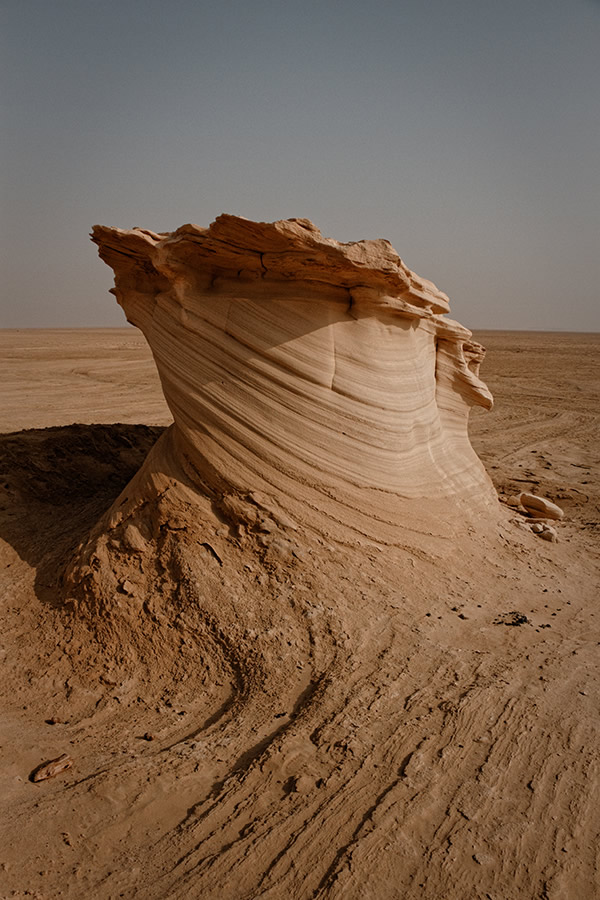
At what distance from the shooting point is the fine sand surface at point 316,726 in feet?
7.79

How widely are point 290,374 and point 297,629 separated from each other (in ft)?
5.26

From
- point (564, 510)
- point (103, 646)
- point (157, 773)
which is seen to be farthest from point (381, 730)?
point (564, 510)

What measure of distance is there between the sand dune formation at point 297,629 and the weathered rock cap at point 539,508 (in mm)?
533

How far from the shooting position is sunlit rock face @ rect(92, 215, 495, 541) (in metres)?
4.11

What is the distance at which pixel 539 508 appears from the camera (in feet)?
20.5

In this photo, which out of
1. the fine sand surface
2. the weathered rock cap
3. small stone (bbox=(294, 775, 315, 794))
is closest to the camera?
the fine sand surface

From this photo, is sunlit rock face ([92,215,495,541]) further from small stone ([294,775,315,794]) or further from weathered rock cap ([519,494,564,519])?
weathered rock cap ([519,494,564,519])

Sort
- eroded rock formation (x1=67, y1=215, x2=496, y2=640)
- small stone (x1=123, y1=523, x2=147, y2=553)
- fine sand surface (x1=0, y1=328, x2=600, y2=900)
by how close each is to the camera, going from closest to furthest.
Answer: fine sand surface (x1=0, y1=328, x2=600, y2=900), eroded rock formation (x1=67, y1=215, x2=496, y2=640), small stone (x1=123, y1=523, x2=147, y2=553)

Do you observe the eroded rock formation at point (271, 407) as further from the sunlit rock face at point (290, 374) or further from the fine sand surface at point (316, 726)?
the fine sand surface at point (316, 726)

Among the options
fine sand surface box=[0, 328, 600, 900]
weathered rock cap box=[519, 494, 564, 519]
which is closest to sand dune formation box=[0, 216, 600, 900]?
fine sand surface box=[0, 328, 600, 900]

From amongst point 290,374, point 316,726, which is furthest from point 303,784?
point 290,374

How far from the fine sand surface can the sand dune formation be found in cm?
1

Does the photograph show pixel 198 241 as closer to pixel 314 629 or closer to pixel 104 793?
pixel 314 629

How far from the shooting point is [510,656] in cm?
349
